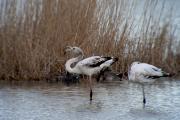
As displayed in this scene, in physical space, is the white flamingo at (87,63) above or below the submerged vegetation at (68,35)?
below

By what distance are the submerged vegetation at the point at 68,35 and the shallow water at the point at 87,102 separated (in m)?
0.51

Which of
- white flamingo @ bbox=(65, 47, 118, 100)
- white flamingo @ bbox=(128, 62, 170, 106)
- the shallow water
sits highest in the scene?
white flamingo @ bbox=(65, 47, 118, 100)

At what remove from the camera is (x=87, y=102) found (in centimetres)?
1006

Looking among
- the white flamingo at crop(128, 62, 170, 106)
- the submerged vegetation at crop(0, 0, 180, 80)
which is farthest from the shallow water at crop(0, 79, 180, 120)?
the submerged vegetation at crop(0, 0, 180, 80)

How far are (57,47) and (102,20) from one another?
118cm

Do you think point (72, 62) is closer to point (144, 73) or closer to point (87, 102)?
point (87, 102)

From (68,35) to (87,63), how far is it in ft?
4.63

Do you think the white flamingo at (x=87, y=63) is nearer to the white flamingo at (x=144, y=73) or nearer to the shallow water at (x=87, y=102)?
the shallow water at (x=87, y=102)

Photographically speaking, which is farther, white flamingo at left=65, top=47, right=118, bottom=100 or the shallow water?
white flamingo at left=65, top=47, right=118, bottom=100

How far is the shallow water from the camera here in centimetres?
884

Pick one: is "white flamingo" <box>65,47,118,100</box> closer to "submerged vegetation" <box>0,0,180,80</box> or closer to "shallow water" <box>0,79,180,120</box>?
"shallow water" <box>0,79,180,120</box>

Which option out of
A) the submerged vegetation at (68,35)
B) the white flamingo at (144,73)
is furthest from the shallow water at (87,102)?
the submerged vegetation at (68,35)

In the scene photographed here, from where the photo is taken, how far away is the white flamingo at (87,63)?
35.9 feet

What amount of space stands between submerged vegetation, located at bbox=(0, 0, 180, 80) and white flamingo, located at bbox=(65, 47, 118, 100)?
2.78 ft
